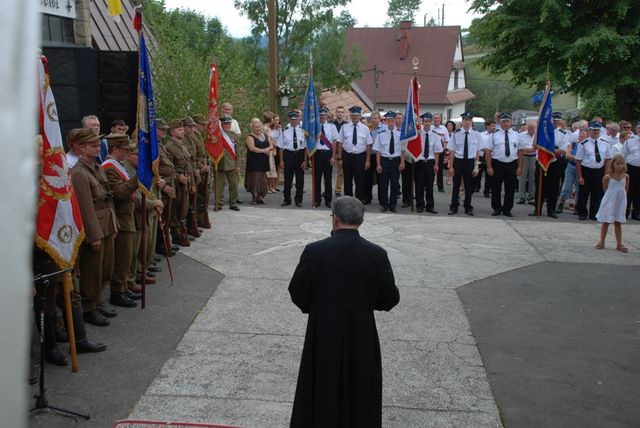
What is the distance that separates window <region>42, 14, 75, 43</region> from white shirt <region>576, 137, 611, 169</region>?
10.6 meters

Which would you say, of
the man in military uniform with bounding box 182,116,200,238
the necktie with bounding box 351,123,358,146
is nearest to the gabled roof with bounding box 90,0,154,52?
the man in military uniform with bounding box 182,116,200,238

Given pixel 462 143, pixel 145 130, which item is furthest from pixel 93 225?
pixel 462 143

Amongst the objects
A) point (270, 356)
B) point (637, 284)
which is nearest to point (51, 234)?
point (270, 356)

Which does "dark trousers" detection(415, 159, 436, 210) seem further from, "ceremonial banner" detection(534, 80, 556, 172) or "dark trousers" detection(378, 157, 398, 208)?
"ceremonial banner" detection(534, 80, 556, 172)

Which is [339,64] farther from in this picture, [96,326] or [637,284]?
[96,326]

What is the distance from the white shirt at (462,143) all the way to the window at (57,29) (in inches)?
315

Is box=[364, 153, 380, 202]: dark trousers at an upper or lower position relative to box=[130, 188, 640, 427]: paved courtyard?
upper

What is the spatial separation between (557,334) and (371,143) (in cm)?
839

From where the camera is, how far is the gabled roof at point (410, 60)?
53688 millimetres

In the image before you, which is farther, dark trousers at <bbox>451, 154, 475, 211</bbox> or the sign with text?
dark trousers at <bbox>451, 154, 475, 211</bbox>

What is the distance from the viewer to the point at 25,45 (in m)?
0.73

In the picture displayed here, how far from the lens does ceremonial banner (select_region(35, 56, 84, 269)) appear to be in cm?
520

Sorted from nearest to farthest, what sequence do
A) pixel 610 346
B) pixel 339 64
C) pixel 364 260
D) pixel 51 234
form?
pixel 364 260 → pixel 51 234 → pixel 610 346 → pixel 339 64

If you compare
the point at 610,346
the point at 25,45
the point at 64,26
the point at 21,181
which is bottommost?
the point at 610,346
